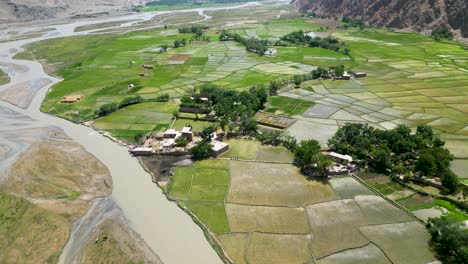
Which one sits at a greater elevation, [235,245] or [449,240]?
[449,240]

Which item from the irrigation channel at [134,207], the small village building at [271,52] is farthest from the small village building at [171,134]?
the small village building at [271,52]

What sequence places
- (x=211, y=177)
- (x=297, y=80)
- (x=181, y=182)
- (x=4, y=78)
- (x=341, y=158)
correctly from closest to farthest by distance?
(x=181, y=182) → (x=211, y=177) → (x=341, y=158) → (x=297, y=80) → (x=4, y=78)

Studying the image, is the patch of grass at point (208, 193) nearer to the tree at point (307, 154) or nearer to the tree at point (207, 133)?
the tree at point (307, 154)

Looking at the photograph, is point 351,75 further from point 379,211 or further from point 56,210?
point 56,210

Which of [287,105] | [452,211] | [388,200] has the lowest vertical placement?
[287,105]

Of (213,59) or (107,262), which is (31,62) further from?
(107,262)

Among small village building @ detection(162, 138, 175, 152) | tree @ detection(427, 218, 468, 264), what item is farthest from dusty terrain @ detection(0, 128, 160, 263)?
tree @ detection(427, 218, 468, 264)

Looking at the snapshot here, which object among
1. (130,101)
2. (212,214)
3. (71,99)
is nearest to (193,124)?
(130,101)

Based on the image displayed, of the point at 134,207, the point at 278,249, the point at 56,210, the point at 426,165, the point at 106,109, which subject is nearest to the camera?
the point at 278,249

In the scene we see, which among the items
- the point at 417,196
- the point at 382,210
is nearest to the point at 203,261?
the point at 382,210
